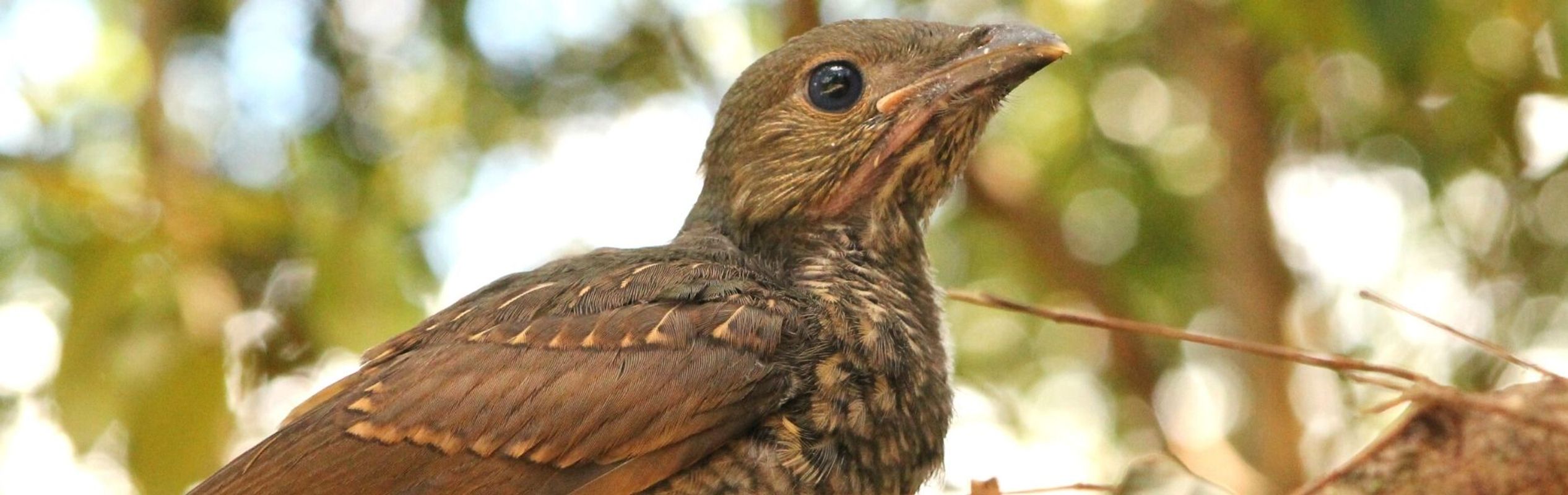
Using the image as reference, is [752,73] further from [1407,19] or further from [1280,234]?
Result: [1280,234]

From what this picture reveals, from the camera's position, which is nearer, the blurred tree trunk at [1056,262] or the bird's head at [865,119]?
the bird's head at [865,119]

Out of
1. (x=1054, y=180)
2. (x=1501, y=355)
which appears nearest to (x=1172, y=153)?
(x=1054, y=180)

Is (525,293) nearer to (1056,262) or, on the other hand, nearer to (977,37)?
(977,37)

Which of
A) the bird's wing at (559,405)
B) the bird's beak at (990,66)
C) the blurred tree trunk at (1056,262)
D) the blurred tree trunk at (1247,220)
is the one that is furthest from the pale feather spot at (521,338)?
the blurred tree trunk at (1247,220)

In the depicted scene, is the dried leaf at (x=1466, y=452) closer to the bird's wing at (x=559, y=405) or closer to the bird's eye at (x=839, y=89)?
the bird's wing at (x=559, y=405)

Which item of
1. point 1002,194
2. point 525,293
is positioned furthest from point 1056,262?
point 525,293

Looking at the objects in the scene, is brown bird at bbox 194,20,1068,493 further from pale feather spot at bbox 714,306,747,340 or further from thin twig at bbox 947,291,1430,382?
thin twig at bbox 947,291,1430,382

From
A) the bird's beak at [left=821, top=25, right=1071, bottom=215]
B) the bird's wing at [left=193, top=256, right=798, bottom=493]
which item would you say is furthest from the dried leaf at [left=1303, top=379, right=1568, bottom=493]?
the bird's beak at [left=821, top=25, right=1071, bottom=215]
